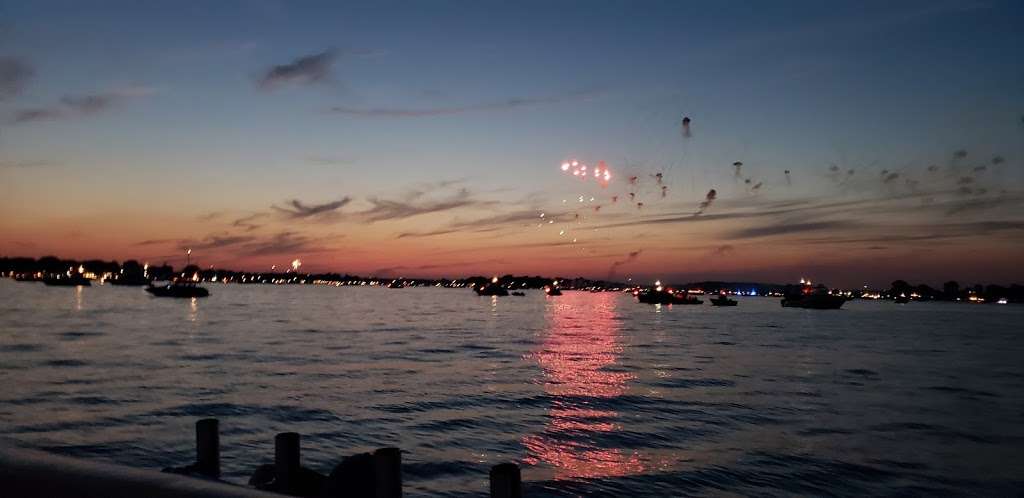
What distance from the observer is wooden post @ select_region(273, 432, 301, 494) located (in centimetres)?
960

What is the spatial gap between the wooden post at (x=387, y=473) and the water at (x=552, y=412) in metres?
8.86

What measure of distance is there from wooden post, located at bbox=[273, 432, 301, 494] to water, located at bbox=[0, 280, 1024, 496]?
22.8ft

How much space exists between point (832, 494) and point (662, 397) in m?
14.9

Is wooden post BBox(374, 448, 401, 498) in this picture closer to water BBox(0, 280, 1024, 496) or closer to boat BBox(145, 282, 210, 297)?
water BBox(0, 280, 1024, 496)

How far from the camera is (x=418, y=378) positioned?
3638cm

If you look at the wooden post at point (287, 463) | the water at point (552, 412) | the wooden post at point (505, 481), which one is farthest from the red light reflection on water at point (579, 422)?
the wooden post at point (505, 481)

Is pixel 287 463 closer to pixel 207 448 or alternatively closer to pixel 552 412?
pixel 207 448

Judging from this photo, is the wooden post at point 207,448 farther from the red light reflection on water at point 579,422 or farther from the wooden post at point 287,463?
the red light reflection on water at point 579,422

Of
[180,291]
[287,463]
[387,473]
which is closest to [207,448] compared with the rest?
[287,463]

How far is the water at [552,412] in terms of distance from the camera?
61.9 feet

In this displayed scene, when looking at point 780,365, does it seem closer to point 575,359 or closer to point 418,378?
point 575,359

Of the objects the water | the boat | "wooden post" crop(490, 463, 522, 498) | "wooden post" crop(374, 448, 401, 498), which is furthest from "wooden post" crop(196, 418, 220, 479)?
the boat

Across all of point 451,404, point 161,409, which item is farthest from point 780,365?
point 161,409

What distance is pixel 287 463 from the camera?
9.67 m
